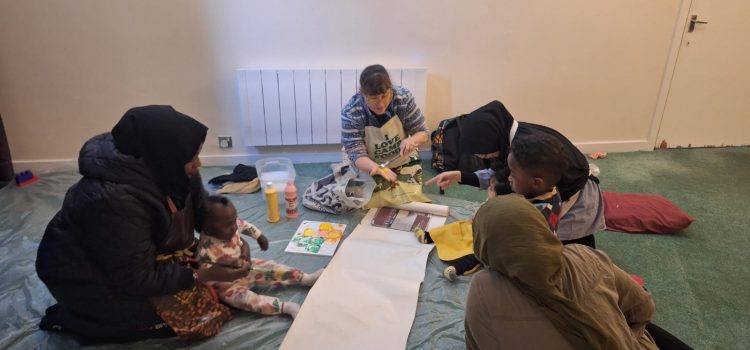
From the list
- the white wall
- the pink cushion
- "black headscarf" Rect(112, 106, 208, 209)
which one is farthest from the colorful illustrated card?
the pink cushion

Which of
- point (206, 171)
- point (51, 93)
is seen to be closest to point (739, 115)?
point (206, 171)

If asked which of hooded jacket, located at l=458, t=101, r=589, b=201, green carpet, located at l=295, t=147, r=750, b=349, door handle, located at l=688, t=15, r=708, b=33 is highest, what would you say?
door handle, located at l=688, t=15, r=708, b=33

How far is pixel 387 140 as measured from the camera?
235 centimetres

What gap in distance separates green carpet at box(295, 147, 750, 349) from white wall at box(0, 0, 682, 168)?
0.56m

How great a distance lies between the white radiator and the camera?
2.91 meters

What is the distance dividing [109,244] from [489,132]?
1.29 metres

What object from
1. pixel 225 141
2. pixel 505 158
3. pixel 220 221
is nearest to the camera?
pixel 220 221

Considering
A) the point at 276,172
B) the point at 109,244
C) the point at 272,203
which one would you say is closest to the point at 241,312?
the point at 109,244

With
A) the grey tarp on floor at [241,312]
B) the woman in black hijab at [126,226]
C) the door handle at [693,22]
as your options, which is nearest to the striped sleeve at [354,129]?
the grey tarp on floor at [241,312]

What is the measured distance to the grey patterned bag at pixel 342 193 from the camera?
237 cm

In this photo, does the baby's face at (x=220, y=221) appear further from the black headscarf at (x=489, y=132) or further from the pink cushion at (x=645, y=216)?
the pink cushion at (x=645, y=216)

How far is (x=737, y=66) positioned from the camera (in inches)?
134

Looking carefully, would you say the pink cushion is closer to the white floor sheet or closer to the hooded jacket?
the hooded jacket

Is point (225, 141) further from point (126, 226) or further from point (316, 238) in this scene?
point (126, 226)
